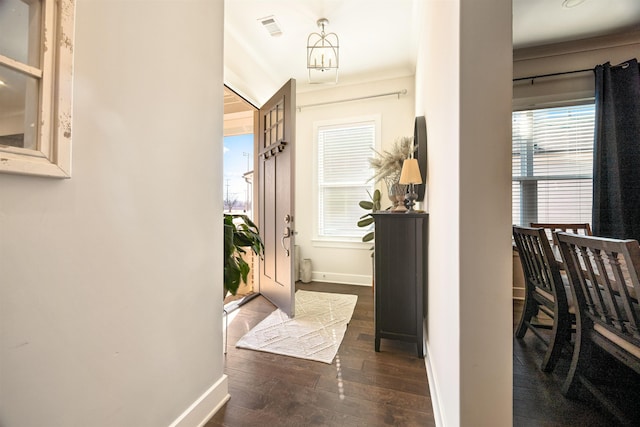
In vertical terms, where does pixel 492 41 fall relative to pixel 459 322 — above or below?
above

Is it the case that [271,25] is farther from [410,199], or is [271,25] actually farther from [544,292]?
[544,292]

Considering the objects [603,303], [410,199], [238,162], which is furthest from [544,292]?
[238,162]

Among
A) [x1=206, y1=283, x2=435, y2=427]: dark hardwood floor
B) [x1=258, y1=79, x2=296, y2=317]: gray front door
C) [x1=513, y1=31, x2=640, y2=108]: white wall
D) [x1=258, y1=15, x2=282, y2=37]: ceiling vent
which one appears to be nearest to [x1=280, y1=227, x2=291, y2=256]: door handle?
[x1=258, y1=79, x2=296, y2=317]: gray front door

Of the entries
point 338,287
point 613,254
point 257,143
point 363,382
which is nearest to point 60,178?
point 363,382

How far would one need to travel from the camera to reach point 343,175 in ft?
13.1

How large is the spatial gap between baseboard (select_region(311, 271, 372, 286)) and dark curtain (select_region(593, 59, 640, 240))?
270 centimetres

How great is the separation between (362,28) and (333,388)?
11.0 ft

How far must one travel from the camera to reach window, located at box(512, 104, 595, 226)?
10.2ft

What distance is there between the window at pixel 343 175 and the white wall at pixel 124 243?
2641mm

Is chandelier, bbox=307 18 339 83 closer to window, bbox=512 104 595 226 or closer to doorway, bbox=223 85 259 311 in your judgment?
doorway, bbox=223 85 259 311

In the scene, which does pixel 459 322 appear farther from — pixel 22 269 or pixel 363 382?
pixel 22 269

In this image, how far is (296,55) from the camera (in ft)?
10.7

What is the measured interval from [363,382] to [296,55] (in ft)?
11.6

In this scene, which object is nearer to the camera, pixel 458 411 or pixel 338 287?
pixel 458 411
